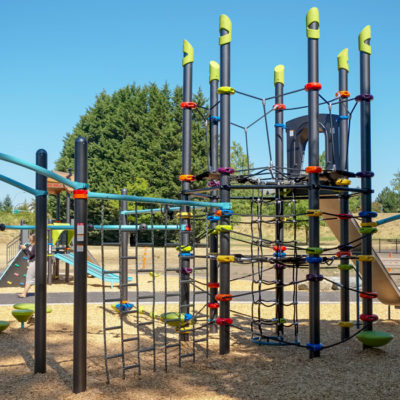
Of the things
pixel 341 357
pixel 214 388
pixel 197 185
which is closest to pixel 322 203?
pixel 341 357

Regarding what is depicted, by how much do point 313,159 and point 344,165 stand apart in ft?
5.04

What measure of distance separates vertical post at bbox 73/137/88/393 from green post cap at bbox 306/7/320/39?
3461mm

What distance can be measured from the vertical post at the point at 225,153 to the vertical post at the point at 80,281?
86.8 inches

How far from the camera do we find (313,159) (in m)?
6.69

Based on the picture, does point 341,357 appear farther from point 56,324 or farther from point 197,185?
point 197,185

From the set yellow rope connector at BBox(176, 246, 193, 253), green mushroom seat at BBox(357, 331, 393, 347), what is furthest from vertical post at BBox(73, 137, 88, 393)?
green mushroom seat at BBox(357, 331, 393, 347)

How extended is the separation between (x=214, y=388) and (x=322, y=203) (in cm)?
443

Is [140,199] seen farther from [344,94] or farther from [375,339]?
[344,94]

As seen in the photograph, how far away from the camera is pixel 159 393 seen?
5227 mm

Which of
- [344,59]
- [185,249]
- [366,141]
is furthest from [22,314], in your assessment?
[344,59]

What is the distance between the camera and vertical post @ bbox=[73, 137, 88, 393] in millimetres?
5098

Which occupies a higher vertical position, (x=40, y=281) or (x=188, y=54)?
(x=188, y=54)

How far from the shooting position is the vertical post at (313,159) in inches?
259

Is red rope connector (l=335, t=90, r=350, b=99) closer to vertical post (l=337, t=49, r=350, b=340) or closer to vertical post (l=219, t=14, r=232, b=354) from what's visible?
vertical post (l=337, t=49, r=350, b=340)
